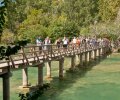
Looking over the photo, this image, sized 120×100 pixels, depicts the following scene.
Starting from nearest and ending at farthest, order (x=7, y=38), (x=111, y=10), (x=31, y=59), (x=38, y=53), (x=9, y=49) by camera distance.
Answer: (x=9, y=49) < (x=31, y=59) < (x=38, y=53) < (x=7, y=38) < (x=111, y=10)

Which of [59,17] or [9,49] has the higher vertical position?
[59,17]

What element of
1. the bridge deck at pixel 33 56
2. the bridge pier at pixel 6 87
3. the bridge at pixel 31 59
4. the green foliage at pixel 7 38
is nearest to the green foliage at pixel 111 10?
the green foliage at pixel 7 38

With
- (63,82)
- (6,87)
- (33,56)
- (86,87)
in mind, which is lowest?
(86,87)

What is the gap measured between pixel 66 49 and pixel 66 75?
211cm

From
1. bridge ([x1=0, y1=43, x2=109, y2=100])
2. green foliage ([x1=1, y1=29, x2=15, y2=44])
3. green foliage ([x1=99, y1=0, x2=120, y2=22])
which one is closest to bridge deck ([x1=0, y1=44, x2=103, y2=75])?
bridge ([x1=0, y1=43, x2=109, y2=100])

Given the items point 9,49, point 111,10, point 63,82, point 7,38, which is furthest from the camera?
point 111,10

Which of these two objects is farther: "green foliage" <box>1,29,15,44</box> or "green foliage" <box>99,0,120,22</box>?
"green foliage" <box>99,0,120,22</box>

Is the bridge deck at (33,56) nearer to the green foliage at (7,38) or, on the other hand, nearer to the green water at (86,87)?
the green foliage at (7,38)

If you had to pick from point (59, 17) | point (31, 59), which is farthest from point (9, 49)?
point (59, 17)

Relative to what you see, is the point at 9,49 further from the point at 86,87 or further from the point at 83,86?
the point at 83,86

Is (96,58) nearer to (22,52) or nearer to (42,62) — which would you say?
(42,62)

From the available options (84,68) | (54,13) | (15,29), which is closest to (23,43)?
(84,68)

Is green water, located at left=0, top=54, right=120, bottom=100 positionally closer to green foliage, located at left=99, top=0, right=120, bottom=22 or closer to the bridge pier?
the bridge pier

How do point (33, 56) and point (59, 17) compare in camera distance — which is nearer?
point (33, 56)
